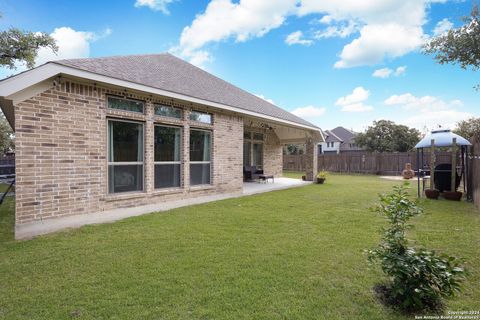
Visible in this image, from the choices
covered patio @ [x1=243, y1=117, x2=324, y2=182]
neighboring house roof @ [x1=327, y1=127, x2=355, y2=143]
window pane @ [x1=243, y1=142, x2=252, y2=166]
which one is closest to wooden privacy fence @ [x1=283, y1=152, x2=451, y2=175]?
covered patio @ [x1=243, y1=117, x2=324, y2=182]

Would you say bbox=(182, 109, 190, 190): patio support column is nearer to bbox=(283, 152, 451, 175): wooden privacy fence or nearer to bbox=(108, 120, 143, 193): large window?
bbox=(108, 120, 143, 193): large window

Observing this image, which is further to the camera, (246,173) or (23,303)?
(246,173)

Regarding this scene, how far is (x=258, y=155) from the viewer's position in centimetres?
1586

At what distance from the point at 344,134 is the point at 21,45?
50.0 meters

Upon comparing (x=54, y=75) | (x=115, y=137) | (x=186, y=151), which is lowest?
(x=186, y=151)

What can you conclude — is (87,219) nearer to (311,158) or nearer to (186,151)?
(186,151)

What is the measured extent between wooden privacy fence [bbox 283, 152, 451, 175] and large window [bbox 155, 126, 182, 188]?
730 inches

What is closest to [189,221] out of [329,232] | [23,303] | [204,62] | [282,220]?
[282,220]

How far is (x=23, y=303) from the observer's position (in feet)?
8.47

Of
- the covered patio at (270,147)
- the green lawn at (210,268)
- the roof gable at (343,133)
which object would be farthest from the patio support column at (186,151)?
the roof gable at (343,133)

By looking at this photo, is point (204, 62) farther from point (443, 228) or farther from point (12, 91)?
point (443, 228)

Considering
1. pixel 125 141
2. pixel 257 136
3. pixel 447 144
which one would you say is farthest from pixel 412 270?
pixel 257 136

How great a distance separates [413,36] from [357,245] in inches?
404

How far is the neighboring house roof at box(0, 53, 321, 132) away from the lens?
5.05 m
